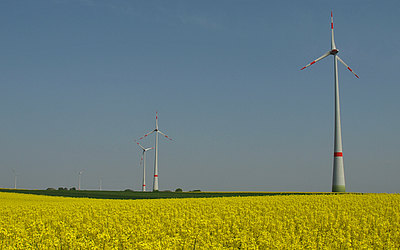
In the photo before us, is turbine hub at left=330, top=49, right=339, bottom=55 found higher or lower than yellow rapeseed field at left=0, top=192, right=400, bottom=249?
higher

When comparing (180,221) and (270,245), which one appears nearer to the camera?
(270,245)

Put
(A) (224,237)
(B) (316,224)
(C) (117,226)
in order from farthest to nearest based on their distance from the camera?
(B) (316,224), (C) (117,226), (A) (224,237)

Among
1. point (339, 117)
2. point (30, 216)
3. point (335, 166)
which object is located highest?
point (339, 117)

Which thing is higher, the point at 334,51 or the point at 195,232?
the point at 334,51

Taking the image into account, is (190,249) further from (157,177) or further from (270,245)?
(157,177)

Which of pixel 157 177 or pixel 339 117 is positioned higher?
pixel 339 117

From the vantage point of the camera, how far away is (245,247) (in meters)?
12.0

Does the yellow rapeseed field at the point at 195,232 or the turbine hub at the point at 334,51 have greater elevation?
the turbine hub at the point at 334,51

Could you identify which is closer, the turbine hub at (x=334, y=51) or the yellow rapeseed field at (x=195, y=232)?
the yellow rapeseed field at (x=195, y=232)

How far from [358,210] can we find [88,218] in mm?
18894

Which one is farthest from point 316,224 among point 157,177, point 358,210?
point 157,177

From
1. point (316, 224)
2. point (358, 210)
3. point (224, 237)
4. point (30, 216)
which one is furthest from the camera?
point (358, 210)

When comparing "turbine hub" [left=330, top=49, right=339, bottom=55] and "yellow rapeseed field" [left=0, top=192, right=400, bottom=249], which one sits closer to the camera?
"yellow rapeseed field" [left=0, top=192, right=400, bottom=249]

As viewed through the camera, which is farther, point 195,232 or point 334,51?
point 334,51
